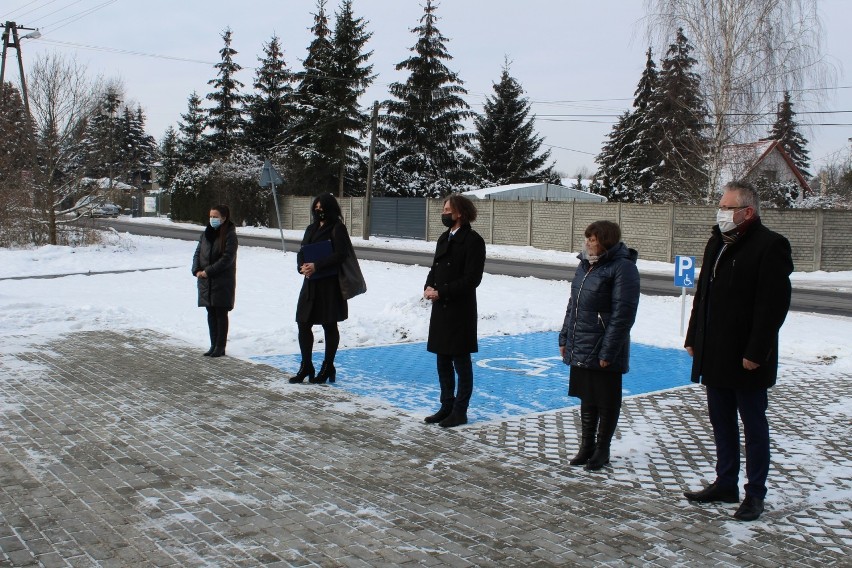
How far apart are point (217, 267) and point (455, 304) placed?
359 centimetres

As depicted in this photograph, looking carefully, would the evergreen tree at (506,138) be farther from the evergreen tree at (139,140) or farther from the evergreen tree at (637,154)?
the evergreen tree at (139,140)

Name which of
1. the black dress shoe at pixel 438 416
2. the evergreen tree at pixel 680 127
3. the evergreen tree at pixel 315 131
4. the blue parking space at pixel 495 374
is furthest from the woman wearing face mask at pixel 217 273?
the evergreen tree at pixel 315 131

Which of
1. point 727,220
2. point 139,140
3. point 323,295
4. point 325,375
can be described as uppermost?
point 139,140

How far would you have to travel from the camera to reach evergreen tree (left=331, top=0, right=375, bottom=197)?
159ft

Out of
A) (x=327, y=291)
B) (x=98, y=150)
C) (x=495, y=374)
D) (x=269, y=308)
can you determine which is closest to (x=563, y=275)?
(x=269, y=308)

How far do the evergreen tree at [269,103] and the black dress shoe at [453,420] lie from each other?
169ft

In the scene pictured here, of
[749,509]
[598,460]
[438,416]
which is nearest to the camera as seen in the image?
[749,509]

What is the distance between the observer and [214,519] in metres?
4.48

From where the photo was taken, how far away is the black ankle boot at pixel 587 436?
5.59m

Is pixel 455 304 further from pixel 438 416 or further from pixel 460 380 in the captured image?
pixel 438 416

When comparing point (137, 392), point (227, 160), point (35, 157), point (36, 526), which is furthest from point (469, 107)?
point (36, 526)

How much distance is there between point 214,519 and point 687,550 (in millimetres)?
2444

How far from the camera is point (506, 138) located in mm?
53281

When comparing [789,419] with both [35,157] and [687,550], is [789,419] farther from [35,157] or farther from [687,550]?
[35,157]
